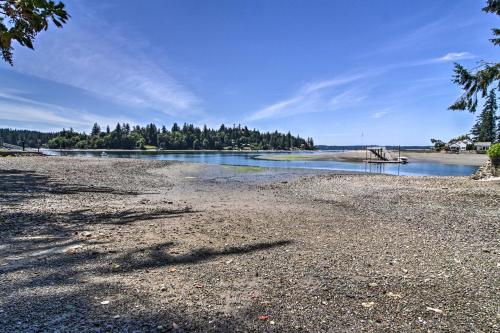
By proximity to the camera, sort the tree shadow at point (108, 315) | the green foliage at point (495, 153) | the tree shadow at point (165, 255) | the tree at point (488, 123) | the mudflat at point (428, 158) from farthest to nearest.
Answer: the tree at point (488, 123) → the mudflat at point (428, 158) → the green foliage at point (495, 153) → the tree shadow at point (165, 255) → the tree shadow at point (108, 315)

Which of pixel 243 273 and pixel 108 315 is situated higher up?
pixel 108 315

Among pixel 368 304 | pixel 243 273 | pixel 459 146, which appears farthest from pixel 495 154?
pixel 459 146

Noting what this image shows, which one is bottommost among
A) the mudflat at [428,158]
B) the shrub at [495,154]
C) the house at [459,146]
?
the mudflat at [428,158]

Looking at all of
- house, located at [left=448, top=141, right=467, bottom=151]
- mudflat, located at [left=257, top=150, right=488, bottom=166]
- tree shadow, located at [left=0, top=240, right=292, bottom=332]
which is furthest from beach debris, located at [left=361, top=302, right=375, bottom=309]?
house, located at [left=448, top=141, right=467, bottom=151]

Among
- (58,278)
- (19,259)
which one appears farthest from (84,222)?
(58,278)

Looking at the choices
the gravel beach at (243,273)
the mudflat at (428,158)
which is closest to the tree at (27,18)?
the gravel beach at (243,273)

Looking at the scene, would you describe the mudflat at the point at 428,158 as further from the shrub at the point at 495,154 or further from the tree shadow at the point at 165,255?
the tree shadow at the point at 165,255

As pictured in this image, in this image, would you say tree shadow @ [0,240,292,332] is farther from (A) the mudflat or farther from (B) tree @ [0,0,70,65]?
(A) the mudflat

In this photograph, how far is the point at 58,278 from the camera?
526 cm

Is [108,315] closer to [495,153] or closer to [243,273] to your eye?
[243,273]

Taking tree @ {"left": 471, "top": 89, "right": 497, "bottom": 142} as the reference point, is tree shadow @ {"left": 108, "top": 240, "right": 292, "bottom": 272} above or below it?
below

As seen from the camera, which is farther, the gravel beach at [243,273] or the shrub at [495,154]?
the shrub at [495,154]

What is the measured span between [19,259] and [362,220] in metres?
10.0

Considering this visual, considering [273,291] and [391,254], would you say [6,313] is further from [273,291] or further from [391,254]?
[391,254]
